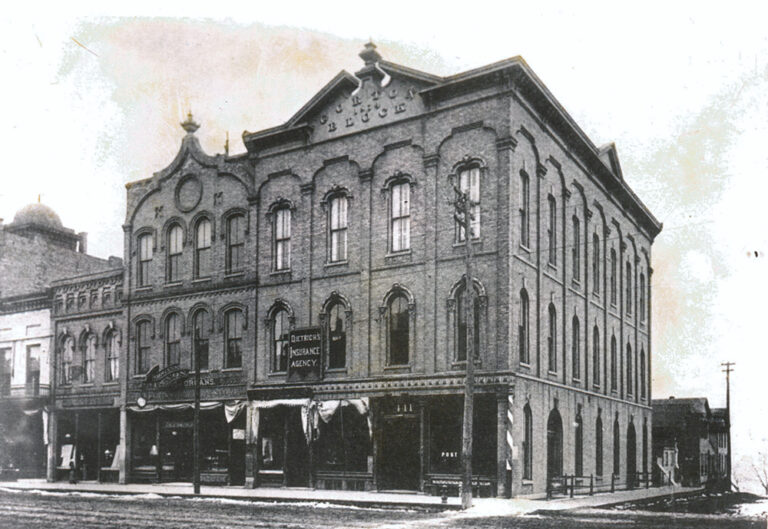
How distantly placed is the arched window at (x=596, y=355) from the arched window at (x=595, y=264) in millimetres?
1725

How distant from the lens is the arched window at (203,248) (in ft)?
117

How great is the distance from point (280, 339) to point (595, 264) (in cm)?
1429

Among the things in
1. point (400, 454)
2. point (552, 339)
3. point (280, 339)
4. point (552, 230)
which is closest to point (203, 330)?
point (280, 339)

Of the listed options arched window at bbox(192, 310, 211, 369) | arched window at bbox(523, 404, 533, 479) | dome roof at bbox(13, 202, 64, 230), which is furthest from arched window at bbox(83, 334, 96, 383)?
arched window at bbox(523, 404, 533, 479)

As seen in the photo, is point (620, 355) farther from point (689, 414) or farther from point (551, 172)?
point (689, 414)

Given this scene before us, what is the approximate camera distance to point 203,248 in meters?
35.7

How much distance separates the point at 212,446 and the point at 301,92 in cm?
1554

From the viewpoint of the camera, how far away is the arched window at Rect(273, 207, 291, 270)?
110ft

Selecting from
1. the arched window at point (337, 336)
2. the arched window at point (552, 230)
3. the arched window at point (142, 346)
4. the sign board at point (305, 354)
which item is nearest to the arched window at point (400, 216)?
the arched window at point (337, 336)

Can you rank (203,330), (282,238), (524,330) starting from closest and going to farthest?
(524,330) < (282,238) < (203,330)

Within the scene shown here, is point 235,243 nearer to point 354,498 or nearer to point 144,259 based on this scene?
point 144,259

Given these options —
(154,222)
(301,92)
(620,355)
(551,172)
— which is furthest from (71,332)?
(620,355)

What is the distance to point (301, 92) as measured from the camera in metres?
26.2

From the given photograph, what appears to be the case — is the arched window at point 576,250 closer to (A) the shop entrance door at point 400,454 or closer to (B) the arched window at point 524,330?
(B) the arched window at point 524,330
